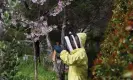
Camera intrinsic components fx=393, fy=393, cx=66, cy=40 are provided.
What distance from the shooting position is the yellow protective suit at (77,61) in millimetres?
6047

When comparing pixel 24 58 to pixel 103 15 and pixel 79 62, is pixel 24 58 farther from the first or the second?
pixel 79 62

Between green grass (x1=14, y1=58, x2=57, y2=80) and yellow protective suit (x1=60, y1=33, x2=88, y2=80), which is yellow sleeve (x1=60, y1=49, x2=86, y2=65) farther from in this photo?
green grass (x1=14, y1=58, x2=57, y2=80)

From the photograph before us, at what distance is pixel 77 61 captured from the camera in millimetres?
6230

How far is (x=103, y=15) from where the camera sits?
40.4 feet

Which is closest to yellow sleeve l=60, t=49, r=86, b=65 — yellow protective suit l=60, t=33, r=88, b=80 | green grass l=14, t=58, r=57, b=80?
yellow protective suit l=60, t=33, r=88, b=80

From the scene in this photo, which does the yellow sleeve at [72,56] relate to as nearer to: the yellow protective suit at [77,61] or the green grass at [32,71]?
the yellow protective suit at [77,61]

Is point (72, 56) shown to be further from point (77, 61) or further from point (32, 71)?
point (32, 71)

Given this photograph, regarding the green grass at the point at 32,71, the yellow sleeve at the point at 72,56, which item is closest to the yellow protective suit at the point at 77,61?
the yellow sleeve at the point at 72,56

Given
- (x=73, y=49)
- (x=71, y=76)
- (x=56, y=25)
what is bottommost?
(x=71, y=76)

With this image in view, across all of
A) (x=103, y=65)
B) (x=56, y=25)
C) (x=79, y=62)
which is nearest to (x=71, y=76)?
(x=79, y=62)

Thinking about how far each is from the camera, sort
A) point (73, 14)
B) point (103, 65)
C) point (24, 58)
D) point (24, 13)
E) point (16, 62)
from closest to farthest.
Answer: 1. point (103, 65)
2. point (16, 62)
3. point (24, 13)
4. point (73, 14)
5. point (24, 58)

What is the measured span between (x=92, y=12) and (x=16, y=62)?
18.8 feet

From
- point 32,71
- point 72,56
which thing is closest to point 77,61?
point 72,56

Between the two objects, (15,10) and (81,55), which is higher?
(15,10)
